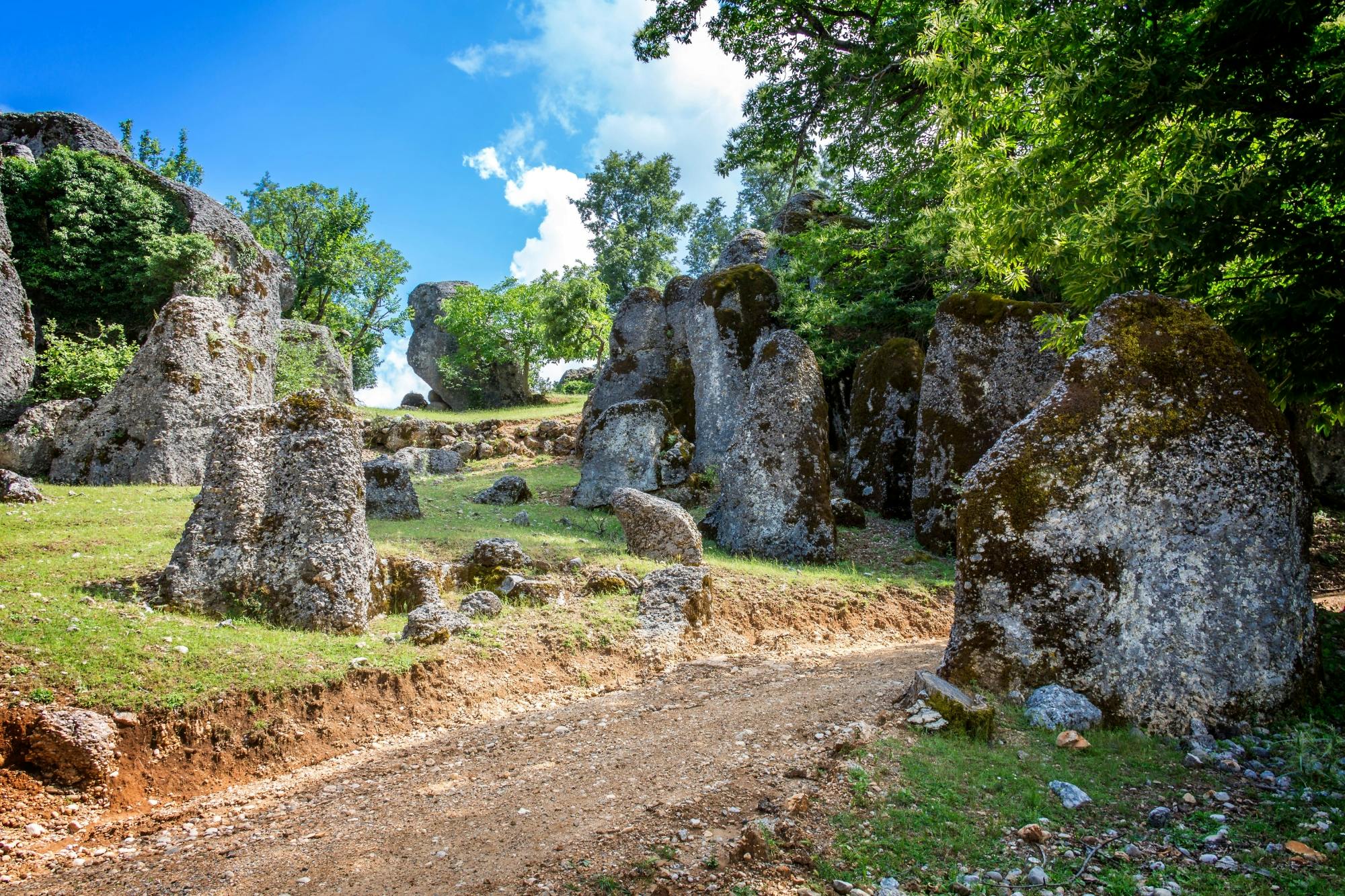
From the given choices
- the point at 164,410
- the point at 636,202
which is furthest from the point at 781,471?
the point at 636,202

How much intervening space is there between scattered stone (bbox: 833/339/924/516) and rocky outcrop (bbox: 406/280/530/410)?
2221 centimetres

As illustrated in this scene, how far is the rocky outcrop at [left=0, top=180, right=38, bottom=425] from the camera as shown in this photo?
16828 mm

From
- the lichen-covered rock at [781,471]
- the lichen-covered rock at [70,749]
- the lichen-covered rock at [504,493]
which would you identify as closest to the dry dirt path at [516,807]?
the lichen-covered rock at [70,749]

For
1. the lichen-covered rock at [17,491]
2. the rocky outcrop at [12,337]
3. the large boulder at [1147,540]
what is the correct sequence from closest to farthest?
the large boulder at [1147,540] → the lichen-covered rock at [17,491] → the rocky outcrop at [12,337]

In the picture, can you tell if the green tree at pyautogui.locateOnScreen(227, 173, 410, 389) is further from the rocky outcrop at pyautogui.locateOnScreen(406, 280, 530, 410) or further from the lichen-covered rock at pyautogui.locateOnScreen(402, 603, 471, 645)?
the lichen-covered rock at pyautogui.locateOnScreen(402, 603, 471, 645)

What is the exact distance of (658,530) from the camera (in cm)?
1145

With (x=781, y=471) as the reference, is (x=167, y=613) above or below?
below

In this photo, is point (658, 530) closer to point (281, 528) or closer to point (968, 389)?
point (281, 528)

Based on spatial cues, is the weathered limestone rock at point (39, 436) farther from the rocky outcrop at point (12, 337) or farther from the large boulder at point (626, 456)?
the large boulder at point (626, 456)

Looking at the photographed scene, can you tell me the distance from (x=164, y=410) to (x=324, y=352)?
45.5ft

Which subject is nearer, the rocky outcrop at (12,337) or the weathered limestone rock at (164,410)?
the weathered limestone rock at (164,410)

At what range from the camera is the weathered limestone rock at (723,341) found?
17594mm

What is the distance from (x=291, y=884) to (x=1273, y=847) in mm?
5379

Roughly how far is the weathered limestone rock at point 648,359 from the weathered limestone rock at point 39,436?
1181 centimetres
